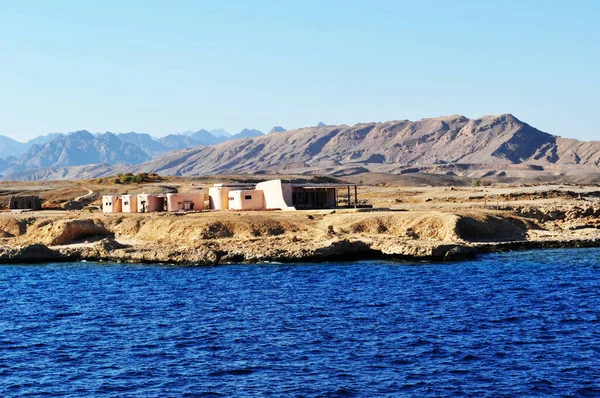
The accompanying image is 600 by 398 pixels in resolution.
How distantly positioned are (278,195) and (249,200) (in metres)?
3.35

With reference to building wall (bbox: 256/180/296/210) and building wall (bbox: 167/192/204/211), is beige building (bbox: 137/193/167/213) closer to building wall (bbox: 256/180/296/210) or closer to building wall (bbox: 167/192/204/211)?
building wall (bbox: 167/192/204/211)

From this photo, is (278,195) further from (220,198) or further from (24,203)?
(24,203)

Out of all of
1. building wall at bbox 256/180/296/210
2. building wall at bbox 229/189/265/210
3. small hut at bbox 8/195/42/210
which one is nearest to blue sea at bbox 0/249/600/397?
building wall at bbox 256/180/296/210

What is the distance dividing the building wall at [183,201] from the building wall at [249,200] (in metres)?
6.02

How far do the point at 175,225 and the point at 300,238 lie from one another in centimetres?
1145

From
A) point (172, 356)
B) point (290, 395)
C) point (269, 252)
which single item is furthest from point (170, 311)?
point (269, 252)

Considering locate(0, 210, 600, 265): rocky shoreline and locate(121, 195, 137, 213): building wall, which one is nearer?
locate(0, 210, 600, 265): rocky shoreline

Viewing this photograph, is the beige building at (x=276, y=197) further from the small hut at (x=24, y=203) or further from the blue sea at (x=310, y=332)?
the blue sea at (x=310, y=332)

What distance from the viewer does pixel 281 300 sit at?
4150 centimetres

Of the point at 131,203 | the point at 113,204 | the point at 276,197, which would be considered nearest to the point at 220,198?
the point at 276,197

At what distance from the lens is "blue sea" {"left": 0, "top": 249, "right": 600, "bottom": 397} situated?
88.4ft

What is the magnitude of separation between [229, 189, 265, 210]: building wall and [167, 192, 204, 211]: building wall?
6023mm

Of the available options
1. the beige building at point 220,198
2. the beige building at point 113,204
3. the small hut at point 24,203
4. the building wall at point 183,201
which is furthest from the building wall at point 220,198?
the small hut at point 24,203

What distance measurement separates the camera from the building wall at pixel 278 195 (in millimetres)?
82044
